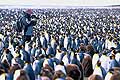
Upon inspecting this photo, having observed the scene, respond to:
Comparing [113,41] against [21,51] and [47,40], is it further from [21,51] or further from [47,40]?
[21,51]

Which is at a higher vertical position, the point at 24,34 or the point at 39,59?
the point at 24,34

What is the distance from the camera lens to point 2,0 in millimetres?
115312

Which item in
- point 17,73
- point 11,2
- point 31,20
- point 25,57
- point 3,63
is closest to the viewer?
point 17,73

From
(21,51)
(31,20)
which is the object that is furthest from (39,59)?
(31,20)

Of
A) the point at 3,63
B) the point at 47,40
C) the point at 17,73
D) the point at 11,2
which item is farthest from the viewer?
the point at 11,2

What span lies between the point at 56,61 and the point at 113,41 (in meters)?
9.52

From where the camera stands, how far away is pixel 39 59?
54.2 feet

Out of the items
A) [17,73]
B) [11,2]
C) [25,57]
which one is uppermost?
[11,2]

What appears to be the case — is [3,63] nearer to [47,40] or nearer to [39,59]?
[39,59]

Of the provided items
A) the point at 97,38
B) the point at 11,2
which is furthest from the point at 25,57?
the point at 11,2

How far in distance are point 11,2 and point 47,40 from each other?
8825cm

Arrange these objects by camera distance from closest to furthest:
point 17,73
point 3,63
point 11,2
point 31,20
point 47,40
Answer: point 17,73
point 3,63
point 31,20
point 47,40
point 11,2

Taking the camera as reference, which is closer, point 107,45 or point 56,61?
point 56,61

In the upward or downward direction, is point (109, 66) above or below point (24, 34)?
below
